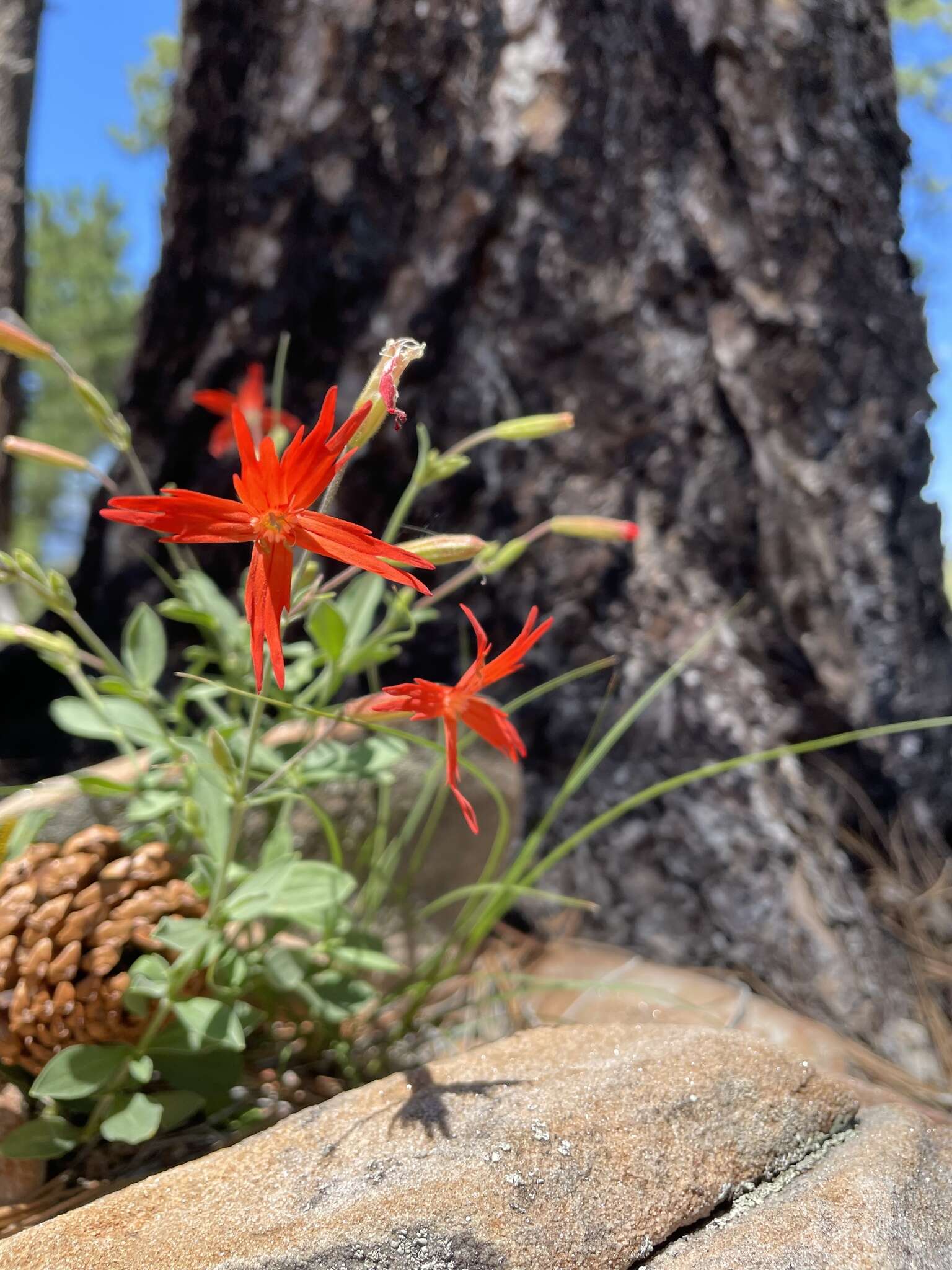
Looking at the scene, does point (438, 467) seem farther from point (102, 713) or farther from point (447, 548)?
point (102, 713)

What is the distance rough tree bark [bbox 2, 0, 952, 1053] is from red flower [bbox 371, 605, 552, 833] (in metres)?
0.57

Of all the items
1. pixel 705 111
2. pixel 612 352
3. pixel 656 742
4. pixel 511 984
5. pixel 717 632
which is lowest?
pixel 511 984

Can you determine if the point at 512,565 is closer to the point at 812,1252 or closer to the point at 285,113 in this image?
the point at 285,113

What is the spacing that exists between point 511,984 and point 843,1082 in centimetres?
47

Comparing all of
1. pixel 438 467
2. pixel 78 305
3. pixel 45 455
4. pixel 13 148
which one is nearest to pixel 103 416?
pixel 45 455

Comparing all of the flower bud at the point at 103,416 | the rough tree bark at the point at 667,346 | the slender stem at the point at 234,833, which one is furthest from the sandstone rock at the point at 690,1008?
the flower bud at the point at 103,416

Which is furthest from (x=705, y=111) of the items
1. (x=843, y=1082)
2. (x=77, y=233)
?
(x=77, y=233)

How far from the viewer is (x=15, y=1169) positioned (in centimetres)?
75

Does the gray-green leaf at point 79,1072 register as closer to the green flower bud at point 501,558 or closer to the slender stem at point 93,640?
the slender stem at point 93,640

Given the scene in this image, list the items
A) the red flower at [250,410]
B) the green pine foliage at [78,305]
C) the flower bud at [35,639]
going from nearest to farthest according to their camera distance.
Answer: the flower bud at [35,639] → the red flower at [250,410] → the green pine foliage at [78,305]

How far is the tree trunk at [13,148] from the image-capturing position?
140 cm

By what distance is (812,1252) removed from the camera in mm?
579

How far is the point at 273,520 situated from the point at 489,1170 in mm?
486

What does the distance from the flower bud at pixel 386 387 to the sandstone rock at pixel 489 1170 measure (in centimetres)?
53
